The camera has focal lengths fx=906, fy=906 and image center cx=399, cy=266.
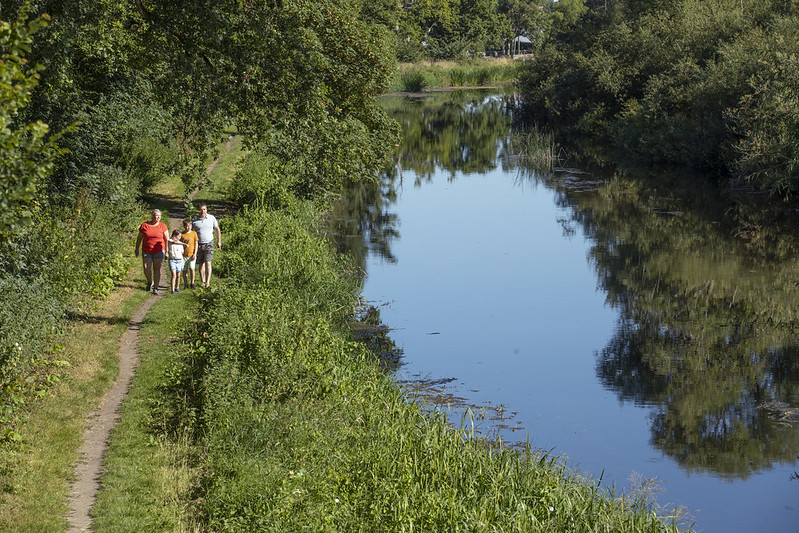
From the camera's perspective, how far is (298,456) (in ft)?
35.9

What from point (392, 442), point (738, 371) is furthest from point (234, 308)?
point (738, 371)

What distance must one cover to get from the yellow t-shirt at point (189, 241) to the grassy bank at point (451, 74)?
69.8 m

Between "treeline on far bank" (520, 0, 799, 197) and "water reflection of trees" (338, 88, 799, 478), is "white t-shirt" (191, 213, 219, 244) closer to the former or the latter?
"water reflection of trees" (338, 88, 799, 478)

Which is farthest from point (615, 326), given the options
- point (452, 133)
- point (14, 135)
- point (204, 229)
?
point (452, 133)

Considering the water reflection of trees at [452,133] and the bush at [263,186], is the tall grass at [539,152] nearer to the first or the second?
the water reflection of trees at [452,133]

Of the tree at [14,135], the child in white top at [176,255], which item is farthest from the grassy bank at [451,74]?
the tree at [14,135]

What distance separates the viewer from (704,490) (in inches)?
512

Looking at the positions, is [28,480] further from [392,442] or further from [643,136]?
[643,136]

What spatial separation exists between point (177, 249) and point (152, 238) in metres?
0.60

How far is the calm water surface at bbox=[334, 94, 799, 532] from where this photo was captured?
45.9 feet

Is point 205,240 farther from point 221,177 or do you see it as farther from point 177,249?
point 221,177

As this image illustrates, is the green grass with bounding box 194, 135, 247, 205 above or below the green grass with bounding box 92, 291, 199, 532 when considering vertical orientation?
above

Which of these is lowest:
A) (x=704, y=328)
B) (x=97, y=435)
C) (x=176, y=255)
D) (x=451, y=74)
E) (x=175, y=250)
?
(x=97, y=435)

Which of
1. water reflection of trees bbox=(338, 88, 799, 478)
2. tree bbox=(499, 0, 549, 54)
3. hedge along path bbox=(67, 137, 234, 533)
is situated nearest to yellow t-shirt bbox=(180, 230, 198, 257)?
hedge along path bbox=(67, 137, 234, 533)
